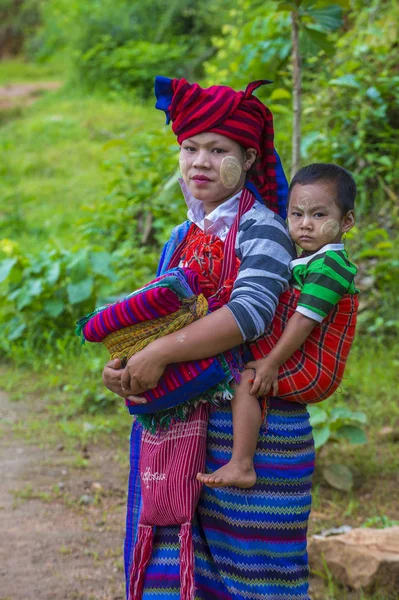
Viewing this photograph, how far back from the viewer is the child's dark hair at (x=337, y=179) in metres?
1.85

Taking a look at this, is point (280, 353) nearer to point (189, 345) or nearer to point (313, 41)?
point (189, 345)

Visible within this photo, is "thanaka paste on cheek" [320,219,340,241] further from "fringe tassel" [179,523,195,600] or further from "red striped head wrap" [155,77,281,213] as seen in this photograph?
"fringe tassel" [179,523,195,600]

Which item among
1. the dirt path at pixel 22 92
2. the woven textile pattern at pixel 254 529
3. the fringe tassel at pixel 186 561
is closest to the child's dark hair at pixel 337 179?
the woven textile pattern at pixel 254 529

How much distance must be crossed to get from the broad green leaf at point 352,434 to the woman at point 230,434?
5.59 ft

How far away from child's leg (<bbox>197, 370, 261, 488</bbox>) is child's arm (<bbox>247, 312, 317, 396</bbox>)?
0.08ft

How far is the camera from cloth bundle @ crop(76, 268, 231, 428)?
180 centimetres

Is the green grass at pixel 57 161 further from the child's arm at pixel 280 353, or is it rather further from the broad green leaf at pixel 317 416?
the child's arm at pixel 280 353

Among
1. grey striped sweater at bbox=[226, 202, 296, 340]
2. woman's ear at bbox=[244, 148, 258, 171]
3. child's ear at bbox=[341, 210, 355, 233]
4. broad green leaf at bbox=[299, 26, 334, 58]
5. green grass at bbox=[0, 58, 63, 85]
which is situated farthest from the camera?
green grass at bbox=[0, 58, 63, 85]

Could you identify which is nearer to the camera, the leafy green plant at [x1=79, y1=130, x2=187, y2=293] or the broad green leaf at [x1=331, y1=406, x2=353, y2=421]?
the broad green leaf at [x1=331, y1=406, x2=353, y2=421]

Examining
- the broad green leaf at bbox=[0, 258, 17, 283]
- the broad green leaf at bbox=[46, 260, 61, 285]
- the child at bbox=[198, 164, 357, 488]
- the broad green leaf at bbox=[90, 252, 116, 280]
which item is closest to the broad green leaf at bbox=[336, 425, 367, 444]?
the child at bbox=[198, 164, 357, 488]

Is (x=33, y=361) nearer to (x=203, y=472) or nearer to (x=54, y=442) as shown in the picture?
(x=54, y=442)

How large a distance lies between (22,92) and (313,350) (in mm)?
15678

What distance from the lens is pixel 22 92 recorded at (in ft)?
53.7

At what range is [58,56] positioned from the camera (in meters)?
17.4
